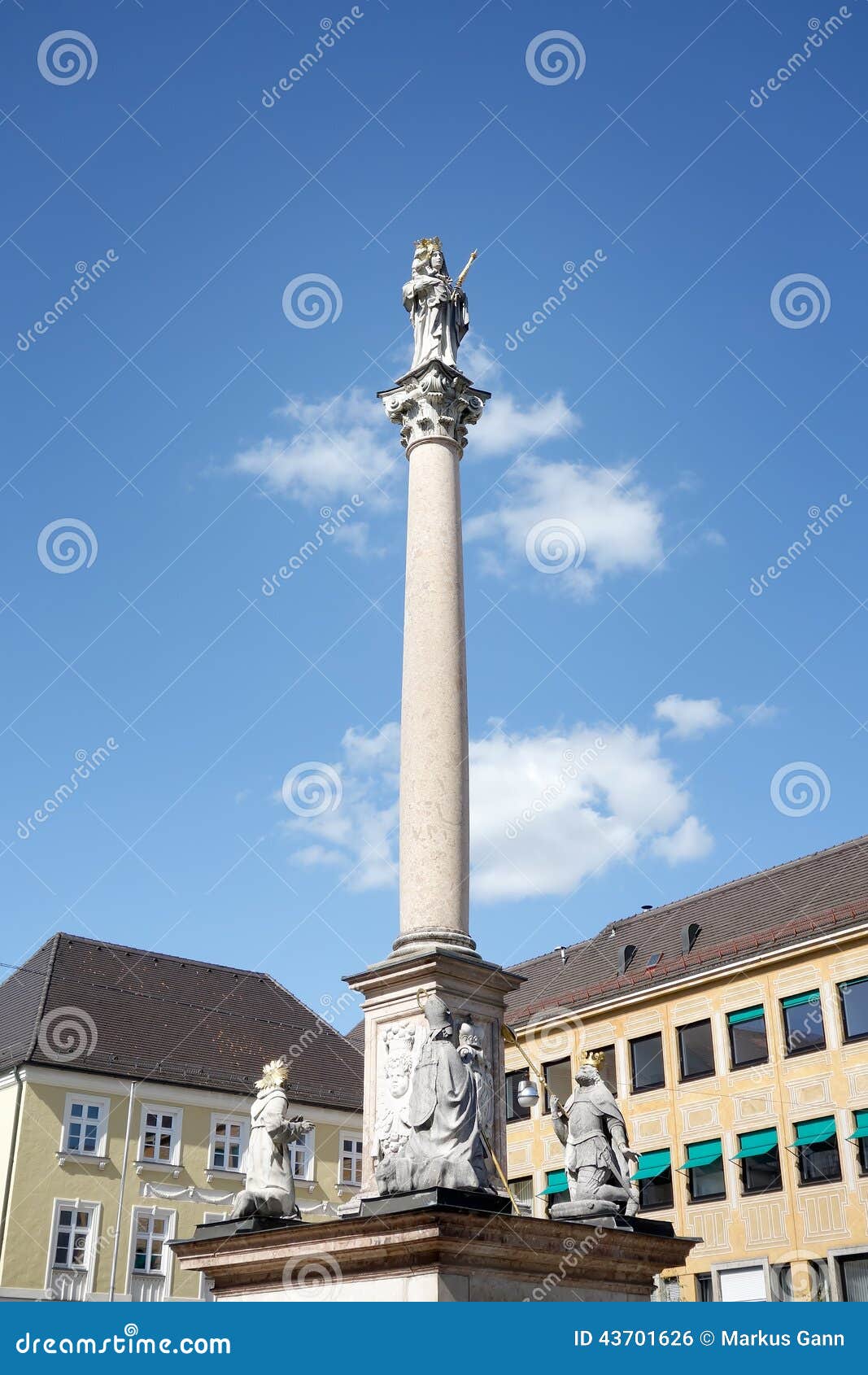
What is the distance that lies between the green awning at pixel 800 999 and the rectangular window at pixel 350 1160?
1356 cm

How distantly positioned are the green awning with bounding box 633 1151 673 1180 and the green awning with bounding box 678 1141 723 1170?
16.4 inches

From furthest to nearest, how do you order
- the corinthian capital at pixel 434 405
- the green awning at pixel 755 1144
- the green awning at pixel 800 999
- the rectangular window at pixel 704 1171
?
the rectangular window at pixel 704 1171 → the green awning at pixel 800 999 → the green awning at pixel 755 1144 → the corinthian capital at pixel 434 405

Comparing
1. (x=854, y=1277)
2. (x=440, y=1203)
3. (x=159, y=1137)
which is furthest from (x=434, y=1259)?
(x=159, y=1137)

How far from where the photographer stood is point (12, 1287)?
32.2 meters

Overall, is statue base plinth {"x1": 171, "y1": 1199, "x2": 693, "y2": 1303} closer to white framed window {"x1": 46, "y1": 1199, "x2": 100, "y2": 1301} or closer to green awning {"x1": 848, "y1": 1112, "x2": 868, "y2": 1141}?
green awning {"x1": 848, "y1": 1112, "x2": 868, "y2": 1141}

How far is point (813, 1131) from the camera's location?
3173 centimetres

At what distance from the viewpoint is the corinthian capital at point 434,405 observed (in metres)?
15.9

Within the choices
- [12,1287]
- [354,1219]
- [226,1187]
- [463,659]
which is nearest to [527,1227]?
[354,1219]

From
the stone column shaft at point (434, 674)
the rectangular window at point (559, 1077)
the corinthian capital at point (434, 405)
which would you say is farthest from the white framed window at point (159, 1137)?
the corinthian capital at point (434, 405)

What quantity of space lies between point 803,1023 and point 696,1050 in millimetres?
3387

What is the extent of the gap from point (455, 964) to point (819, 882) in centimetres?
2596

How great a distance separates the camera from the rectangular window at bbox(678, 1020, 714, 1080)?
34719 mm

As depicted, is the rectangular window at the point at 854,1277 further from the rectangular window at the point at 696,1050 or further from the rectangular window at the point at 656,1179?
the rectangular window at the point at 696,1050

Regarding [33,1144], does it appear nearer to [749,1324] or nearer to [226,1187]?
[226,1187]
